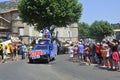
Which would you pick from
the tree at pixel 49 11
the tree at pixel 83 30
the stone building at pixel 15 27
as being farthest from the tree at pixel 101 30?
the tree at pixel 49 11

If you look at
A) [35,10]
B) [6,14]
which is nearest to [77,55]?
[35,10]

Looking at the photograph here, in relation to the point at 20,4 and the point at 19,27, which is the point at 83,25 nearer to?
the point at 19,27

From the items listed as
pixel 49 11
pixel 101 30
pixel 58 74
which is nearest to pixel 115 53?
pixel 58 74

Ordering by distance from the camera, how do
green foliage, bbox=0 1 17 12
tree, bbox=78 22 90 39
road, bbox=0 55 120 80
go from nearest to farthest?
road, bbox=0 55 120 80, green foliage, bbox=0 1 17 12, tree, bbox=78 22 90 39

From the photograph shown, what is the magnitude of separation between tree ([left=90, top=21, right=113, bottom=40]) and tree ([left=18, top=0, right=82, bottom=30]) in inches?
2537

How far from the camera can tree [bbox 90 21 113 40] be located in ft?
417

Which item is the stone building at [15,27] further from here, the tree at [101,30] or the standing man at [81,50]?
the standing man at [81,50]

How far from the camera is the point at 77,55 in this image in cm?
3525

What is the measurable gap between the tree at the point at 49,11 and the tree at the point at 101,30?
6444cm

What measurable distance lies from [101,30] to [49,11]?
230 feet

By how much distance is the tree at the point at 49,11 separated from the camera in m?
59.8

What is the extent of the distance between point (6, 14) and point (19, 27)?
22.3 ft

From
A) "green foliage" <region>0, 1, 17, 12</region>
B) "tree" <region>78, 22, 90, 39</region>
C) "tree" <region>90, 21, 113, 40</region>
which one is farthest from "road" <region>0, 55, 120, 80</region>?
"tree" <region>78, 22, 90, 39</region>

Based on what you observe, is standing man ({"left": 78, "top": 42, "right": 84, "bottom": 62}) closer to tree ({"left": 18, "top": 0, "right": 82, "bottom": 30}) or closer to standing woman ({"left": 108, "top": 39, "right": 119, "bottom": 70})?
standing woman ({"left": 108, "top": 39, "right": 119, "bottom": 70})
